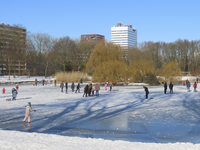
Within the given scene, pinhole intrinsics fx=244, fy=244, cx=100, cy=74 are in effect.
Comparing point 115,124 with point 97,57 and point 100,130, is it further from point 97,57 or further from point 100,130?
point 97,57

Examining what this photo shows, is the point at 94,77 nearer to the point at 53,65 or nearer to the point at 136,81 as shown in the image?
the point at 136,81

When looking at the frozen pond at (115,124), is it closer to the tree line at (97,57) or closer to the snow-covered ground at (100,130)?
the snow-covered ground at (100,130)

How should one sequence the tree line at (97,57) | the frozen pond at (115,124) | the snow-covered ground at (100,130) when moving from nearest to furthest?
the snow-covered ground at (100,130), the frozen pond at (115,124), the tree line at (97,57)

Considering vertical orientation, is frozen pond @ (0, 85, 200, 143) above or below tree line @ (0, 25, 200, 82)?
below

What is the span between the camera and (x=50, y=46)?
73.3 meters

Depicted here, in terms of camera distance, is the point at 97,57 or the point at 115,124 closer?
the point at 115,124

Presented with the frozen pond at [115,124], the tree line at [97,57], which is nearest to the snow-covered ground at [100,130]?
the frozen pond at [115,124]

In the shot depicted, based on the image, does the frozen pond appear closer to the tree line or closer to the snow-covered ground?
the snow-covered ground

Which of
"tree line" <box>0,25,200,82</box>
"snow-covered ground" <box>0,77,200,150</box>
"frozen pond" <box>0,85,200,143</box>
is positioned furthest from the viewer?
"tree line" <box>0,25,200,82</box>

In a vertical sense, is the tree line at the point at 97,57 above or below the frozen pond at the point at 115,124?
above

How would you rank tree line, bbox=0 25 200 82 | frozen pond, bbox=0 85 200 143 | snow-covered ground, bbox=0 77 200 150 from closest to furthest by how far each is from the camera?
snow-covered ground, bbox=0 77 200 150, frozen pond, bbox=0 85 200 143, tree line, bbox=0 25 200 82

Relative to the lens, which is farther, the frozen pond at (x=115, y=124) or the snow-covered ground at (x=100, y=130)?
the frozen pond at (x=115, y=124)

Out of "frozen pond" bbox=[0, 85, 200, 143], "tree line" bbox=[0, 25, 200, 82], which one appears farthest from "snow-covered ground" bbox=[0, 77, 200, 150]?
"tree line" bbox=[0, 25, 200, 82]

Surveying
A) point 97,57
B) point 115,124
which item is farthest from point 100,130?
point 97,57
